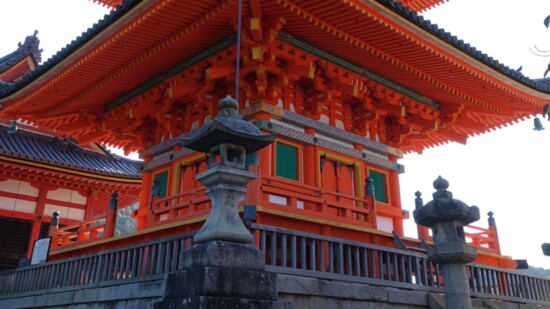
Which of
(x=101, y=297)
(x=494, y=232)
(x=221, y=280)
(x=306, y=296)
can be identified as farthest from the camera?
(x=494, y=232)

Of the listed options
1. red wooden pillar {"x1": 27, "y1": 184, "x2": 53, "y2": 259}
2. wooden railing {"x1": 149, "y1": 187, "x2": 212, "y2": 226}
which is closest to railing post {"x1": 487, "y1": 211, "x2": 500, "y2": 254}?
wooden railing {"x1": 149, "y1": 187, "x2": 212, "y2": 226}

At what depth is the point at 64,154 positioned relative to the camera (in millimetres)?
18641

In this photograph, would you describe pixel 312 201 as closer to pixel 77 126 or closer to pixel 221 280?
pixel 221 280

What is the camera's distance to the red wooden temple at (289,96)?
29.7 ft

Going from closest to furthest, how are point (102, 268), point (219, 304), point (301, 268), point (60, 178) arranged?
point (219, 304), point (301, 268), point (102, 268), point (60, 178)

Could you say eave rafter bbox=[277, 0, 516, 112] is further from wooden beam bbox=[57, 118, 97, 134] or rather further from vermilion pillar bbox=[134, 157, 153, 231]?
wooden beam bbox=[57, 118, 97, 134]

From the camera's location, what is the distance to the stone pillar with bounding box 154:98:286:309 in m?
5.09

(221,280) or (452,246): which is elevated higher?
(452,246)

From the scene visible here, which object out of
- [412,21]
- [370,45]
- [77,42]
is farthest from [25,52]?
[412,21]

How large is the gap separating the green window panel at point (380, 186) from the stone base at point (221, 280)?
7181mm

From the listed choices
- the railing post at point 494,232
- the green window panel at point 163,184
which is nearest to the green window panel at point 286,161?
the green window panel at point 163,184

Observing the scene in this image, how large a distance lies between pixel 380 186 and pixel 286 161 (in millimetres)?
3355

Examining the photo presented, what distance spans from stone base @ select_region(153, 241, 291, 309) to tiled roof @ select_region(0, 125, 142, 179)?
12014mm

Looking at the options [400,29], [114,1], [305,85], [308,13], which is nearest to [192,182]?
[305,85]
